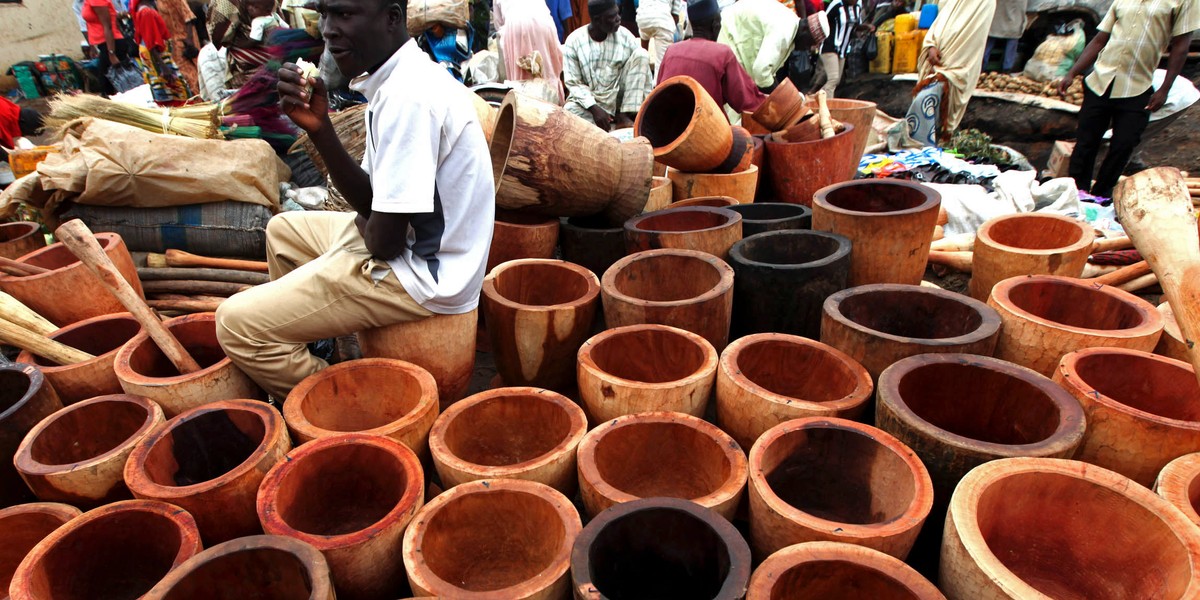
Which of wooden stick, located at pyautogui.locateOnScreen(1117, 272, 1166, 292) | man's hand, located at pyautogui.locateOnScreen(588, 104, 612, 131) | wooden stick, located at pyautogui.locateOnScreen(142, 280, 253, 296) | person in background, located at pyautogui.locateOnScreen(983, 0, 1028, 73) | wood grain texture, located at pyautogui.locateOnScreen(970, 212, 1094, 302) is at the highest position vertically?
person in background, located at pyautogui.locateOnScreen(983, 0, 1028, 73)

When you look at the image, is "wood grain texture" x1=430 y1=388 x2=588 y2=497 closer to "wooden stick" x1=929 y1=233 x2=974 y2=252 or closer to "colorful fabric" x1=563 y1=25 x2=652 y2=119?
"wooden stick" x1=929 y1=233 x2=974 y2=252

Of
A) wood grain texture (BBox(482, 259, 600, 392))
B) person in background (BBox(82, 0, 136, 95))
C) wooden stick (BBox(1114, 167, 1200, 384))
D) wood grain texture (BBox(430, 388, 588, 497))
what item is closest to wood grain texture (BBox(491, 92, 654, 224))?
wood grain texture (BBox(482, 259, 600, 392))

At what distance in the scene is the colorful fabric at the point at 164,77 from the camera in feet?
22.8

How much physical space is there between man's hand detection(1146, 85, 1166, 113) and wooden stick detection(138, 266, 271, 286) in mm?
6506

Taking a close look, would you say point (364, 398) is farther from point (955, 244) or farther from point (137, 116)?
point (955, 244)

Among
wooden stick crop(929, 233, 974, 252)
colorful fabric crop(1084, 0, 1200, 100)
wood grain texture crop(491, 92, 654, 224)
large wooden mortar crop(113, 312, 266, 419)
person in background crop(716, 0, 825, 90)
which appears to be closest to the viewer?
large wooden mortar crop(113, 312, 266, 419)

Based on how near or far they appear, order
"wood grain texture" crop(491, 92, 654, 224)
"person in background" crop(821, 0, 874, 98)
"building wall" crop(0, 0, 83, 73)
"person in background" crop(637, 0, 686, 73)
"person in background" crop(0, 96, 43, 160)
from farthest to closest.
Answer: "building wall" crop(0, 0, 83, 73), "person in background" crop(821, 0, 874, 98), "person in background" crop(637, 0, 686, 73), "person in background" crop(0, 96, 43, 160), "wood grain texture" crop(491, 92, 654, 224)

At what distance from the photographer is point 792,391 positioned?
2338 mm

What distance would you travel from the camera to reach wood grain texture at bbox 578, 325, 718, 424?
6.57 ft

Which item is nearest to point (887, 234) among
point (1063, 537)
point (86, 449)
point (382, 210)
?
point (1063, 537)

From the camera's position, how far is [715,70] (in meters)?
4.82

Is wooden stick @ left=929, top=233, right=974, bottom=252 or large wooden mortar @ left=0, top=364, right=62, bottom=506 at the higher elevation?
large wooden mortar @ left=0, top=364, right=62, bottom=506

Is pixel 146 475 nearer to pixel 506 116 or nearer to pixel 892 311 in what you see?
pixel 506 116

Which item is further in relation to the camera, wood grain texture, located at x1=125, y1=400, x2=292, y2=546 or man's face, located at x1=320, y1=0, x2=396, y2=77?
man's face, located at x1=320, y1=0, x2=396, y2=77
